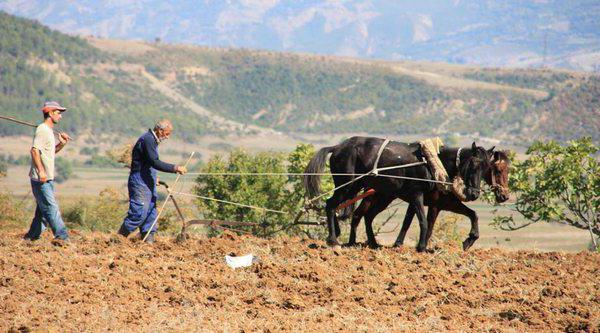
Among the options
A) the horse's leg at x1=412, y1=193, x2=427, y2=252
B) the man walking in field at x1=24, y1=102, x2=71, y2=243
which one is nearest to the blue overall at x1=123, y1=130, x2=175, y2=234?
the man walking in field at x1=24, y1=102, x2=71, y2=243

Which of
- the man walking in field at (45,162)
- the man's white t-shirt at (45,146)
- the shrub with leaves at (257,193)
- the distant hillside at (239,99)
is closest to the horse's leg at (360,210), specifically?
the man walking in field at (45,162)

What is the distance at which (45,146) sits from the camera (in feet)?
39.3

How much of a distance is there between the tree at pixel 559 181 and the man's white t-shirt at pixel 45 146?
10.7 meters

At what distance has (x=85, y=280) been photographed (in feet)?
34.5

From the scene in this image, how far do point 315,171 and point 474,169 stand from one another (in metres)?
2.46

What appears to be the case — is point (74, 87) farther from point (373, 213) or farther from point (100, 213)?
point (373, 213)

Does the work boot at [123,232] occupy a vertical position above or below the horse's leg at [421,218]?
below

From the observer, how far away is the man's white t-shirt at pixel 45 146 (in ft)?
39.1

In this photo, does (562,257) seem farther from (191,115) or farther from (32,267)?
(191,115)

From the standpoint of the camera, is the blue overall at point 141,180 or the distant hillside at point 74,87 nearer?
the blue overall at point 141,180

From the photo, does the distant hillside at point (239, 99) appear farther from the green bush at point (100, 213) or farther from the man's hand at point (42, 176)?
the man's hand at point (42, 176)

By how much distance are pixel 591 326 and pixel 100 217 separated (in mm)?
28504

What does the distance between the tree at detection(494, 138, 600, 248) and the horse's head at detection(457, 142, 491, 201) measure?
248 inches

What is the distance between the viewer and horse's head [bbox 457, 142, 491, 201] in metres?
13.2
